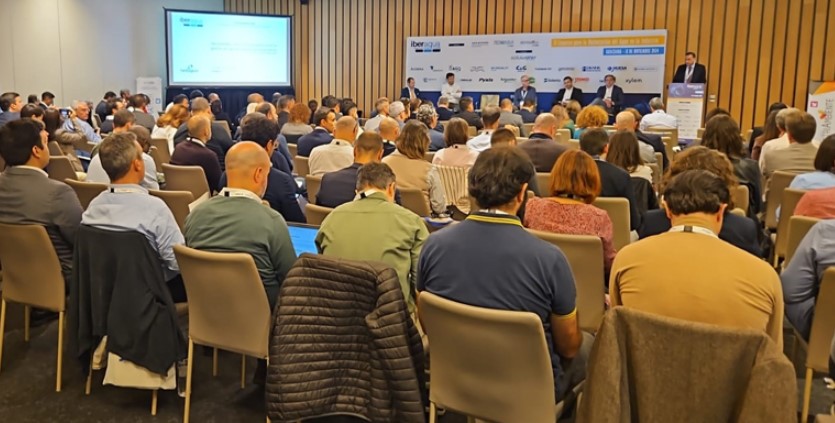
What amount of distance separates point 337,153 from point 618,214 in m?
2.81

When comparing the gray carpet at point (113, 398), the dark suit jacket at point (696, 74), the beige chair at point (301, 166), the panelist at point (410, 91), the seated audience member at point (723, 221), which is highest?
the dark suit jacket at point (696, 74)

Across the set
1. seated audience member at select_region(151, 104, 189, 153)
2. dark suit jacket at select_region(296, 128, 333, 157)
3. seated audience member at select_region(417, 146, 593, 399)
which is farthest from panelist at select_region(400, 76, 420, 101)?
seated audience member at select_region(417, 146, 593, 399)

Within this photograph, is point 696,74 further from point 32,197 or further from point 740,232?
point 32,197

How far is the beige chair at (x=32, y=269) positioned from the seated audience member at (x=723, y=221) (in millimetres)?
3028

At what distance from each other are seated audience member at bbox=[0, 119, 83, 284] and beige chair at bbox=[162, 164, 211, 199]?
1.60m

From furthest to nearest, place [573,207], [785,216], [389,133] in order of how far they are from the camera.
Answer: [389,133], [785,216], [573,207]

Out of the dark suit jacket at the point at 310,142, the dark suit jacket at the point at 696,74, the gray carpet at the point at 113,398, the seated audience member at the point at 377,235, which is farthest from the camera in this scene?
the dark suit jacket at the point at 696,74

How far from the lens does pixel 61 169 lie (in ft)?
20.7

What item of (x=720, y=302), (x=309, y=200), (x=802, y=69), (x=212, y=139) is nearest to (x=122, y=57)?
(x=212, y=139)

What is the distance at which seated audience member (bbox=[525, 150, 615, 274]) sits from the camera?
356cm

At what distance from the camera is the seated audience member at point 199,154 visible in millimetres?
6211

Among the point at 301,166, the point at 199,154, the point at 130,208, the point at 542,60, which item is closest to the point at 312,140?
the point at 301,166

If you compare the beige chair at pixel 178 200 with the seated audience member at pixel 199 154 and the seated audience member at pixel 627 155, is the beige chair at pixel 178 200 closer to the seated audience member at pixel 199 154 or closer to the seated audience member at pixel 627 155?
the seated audience member at pixel 199 154

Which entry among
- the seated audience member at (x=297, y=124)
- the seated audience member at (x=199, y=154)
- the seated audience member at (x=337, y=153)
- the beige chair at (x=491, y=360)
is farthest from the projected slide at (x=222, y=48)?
the beige chair at (x=491, y=360)
